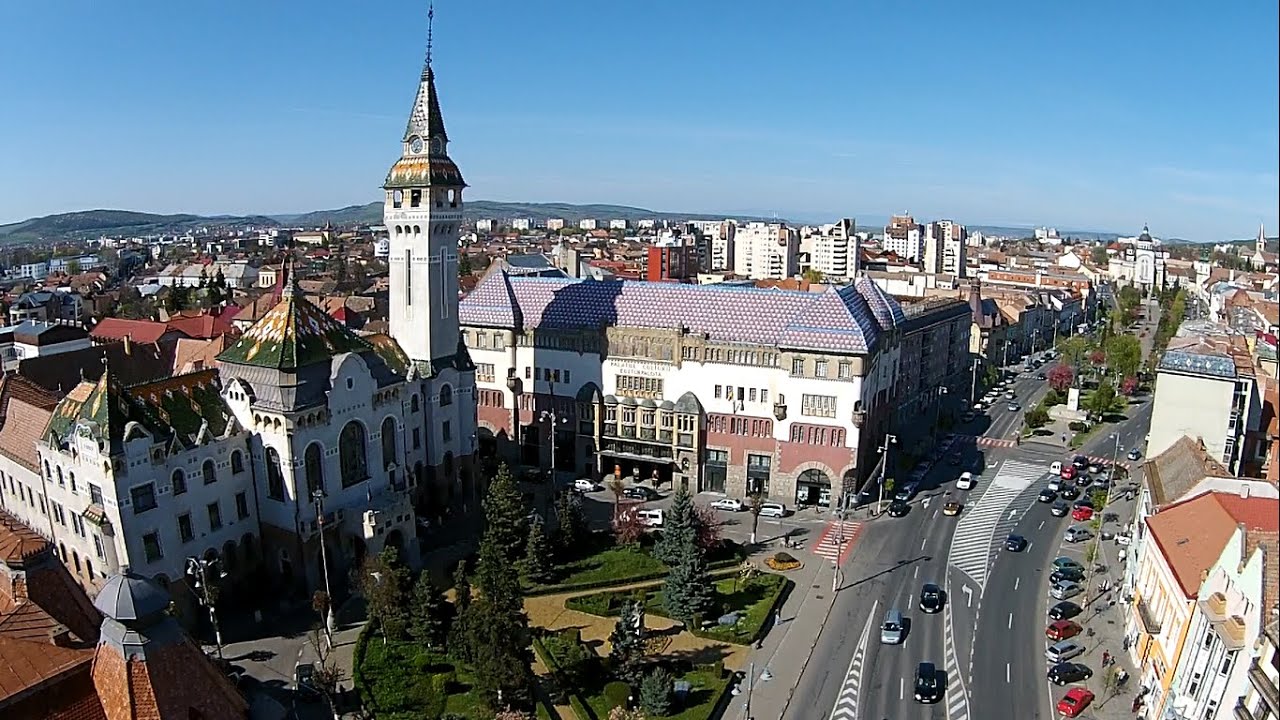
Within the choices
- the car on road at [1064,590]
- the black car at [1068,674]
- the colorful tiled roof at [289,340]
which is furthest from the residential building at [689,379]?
the black car at [1068,674]

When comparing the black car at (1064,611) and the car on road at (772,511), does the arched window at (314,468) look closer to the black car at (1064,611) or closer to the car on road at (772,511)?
the car on road at (772,511)

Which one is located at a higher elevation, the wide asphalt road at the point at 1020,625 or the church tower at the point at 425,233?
the church tower at the point at 425,233

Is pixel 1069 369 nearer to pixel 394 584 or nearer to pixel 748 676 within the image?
pixel 748 676

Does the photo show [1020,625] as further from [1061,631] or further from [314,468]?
[314,468]

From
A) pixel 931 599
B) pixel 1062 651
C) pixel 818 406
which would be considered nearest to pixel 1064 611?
pixel 1062 651

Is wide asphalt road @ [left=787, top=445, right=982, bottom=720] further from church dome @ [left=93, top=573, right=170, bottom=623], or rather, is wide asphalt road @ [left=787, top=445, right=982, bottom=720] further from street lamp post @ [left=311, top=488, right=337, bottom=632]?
church dome @ [left=93, top=573, right=170, bottom=623]
